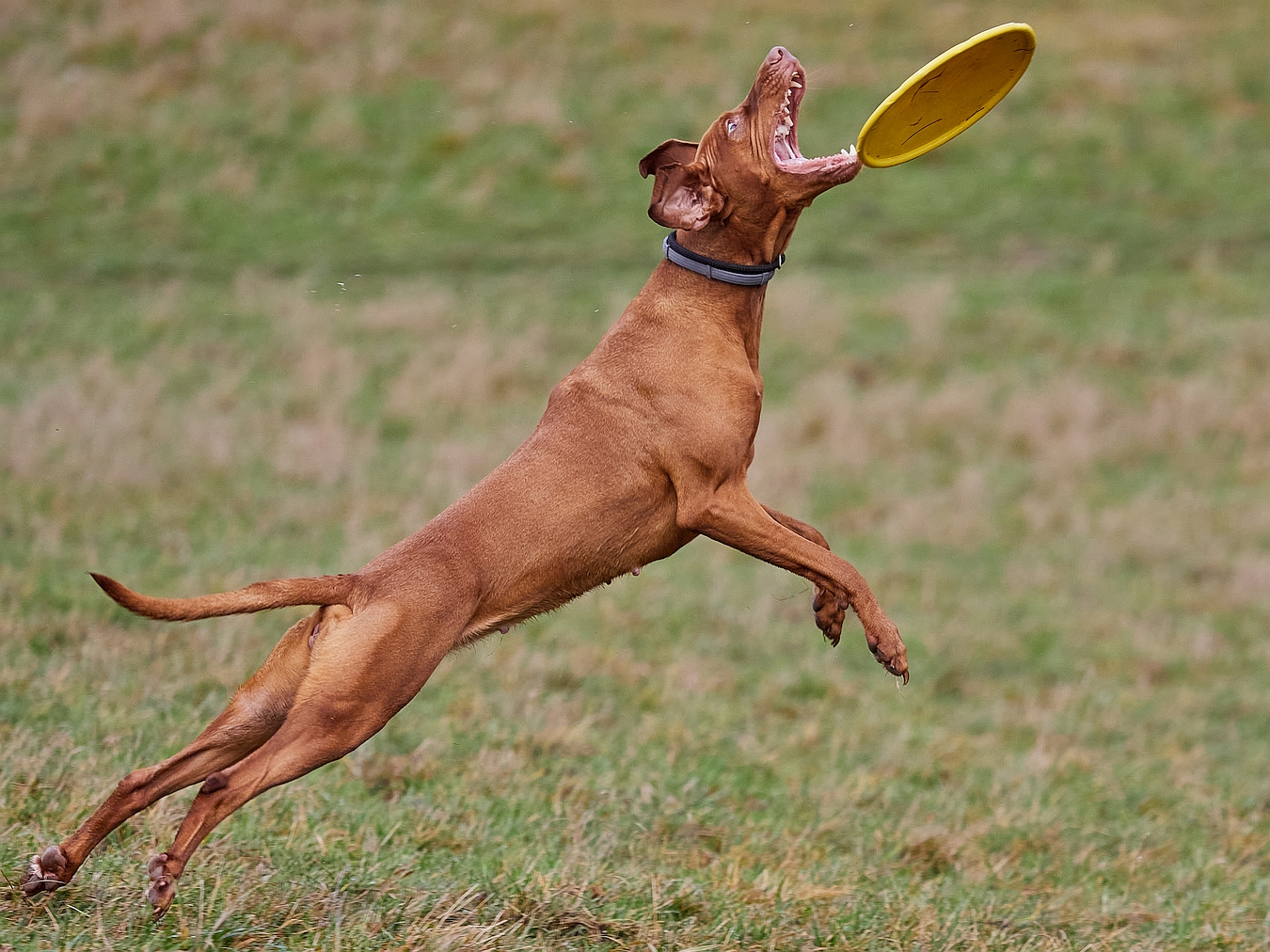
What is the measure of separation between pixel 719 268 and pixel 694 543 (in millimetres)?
7424

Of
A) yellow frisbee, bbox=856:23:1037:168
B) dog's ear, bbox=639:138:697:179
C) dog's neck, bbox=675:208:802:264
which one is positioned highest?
yellow frisbee, bbox=856:23:1037:168

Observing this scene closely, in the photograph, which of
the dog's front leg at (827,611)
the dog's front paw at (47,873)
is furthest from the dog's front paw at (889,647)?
the dog's front paw at (47,873)

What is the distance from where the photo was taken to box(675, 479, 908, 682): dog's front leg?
4.80m

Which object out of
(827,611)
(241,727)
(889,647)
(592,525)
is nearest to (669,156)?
(592,525)

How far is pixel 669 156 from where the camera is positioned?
17.1 feet

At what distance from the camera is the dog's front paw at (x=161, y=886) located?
4.25 m

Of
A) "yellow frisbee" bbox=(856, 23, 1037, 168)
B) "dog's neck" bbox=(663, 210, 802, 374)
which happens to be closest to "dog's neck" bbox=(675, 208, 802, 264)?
"dog's neck" bbox=(663, 210, 802, 374)

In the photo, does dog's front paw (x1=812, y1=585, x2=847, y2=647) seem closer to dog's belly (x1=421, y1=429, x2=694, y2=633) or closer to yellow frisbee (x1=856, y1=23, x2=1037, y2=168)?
dog's belly (x1=421, y1=429, x2=694, y2=633)

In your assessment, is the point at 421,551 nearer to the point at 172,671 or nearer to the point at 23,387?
the point at 172,671

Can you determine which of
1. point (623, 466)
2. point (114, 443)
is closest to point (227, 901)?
point (623, 466)

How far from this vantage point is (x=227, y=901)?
437cm

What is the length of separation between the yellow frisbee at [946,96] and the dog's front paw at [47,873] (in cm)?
340

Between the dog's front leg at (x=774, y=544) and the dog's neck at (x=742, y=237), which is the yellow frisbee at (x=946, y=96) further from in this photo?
the dog's front leg at (x=774, y=544)

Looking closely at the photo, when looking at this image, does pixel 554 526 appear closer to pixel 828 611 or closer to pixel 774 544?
pixel 774 544
